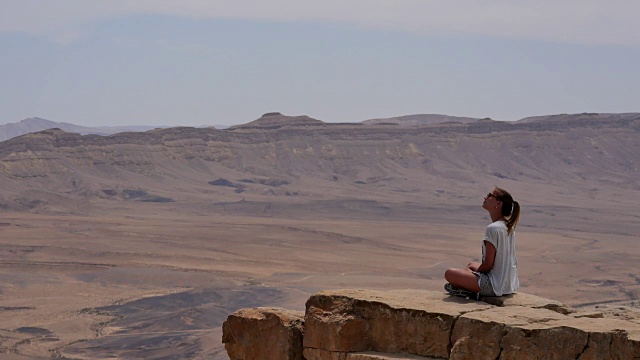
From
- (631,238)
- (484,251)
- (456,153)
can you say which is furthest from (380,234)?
(484,251)

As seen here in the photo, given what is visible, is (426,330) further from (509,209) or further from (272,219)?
(272,219)

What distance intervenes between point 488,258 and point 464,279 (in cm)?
21

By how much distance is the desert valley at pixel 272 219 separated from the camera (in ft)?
128

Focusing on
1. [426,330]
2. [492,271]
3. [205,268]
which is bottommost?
[205,268]

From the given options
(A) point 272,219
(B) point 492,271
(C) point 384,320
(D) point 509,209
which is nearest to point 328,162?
(A) point 272,219

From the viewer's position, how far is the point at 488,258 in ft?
20.9

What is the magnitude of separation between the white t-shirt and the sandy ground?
23336 mm

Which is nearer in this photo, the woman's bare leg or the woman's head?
the woman's bare leg

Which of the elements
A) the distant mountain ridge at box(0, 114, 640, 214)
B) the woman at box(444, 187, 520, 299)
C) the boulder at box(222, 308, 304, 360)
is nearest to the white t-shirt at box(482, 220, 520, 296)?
the woman at box(444, 187, 520, 299)

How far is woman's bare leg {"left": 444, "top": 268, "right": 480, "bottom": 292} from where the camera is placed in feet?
20.7

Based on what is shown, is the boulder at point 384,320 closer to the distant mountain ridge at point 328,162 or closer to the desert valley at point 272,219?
the desert valley at point 272,219

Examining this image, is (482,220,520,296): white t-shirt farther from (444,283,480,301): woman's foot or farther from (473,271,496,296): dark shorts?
(444,283,480,301): woman's foot

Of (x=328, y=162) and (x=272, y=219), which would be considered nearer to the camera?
(x=272, y=219)

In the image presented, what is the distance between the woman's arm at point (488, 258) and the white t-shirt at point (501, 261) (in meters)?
0.02
